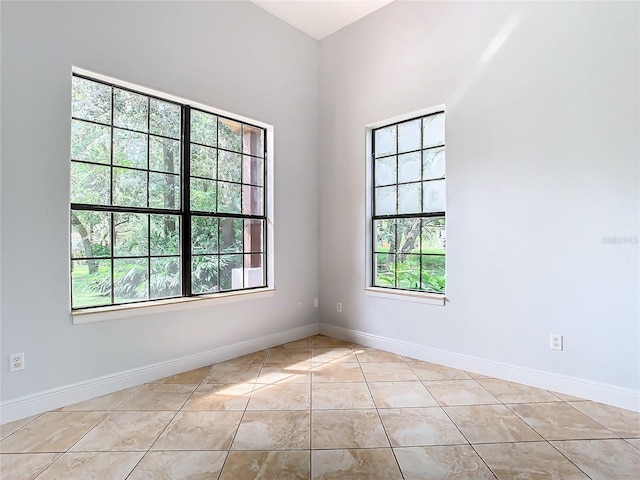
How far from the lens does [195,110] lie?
126 inches

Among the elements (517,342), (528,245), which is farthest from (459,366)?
(528,245)

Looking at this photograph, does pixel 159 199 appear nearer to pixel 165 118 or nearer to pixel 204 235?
pixel 204 235

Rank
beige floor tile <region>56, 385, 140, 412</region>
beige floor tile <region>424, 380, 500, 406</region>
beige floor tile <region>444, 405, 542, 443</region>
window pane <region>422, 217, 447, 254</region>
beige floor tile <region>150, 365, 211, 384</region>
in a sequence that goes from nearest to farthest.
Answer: beige floor tile <region>444, 405, 542, 443</region> < beige floor tile <region>56, 385, 140, 412</region> < beige floor tile <region>424, 380, 500, 406</region> < beige floor tile <region>150, 365, 211, 384</region> < window pane <region>422, 217, 447, 254</region>

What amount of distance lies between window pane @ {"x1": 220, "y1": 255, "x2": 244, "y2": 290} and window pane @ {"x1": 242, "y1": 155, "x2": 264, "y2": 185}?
83 centimetres

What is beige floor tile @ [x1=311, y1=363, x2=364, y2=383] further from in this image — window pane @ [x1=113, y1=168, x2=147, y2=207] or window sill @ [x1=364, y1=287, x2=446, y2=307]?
window pane @ [x1=113, y1=168, x2=147, y2=207]

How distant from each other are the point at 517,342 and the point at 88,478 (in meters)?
2.98

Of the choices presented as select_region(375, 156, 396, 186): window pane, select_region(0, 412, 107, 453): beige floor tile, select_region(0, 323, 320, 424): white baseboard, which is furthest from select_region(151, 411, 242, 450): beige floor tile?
select_region(375, 156, 396, 186): window pane

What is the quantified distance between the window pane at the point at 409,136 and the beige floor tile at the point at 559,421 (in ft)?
7.93

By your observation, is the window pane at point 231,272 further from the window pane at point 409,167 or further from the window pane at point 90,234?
the window pane at point 409,167

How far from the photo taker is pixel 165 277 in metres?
3.01

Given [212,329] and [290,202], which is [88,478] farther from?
[290,202]

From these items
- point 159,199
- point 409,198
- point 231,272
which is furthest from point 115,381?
point 409,198

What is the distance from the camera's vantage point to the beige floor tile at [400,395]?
242 cm

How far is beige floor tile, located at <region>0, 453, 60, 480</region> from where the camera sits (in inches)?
66.2
